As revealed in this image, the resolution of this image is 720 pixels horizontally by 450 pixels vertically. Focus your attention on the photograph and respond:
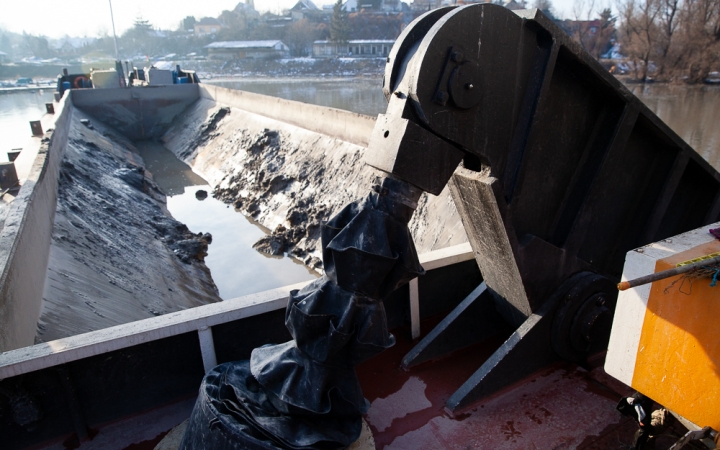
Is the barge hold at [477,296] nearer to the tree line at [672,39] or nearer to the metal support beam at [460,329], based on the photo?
the metal support beam at [460,329]

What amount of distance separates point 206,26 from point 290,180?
104419 millimetres

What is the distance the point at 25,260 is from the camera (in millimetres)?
4191

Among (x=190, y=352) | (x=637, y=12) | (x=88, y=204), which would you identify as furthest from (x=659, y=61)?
(x=190, y=352)

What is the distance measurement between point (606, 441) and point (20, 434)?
3.18 m

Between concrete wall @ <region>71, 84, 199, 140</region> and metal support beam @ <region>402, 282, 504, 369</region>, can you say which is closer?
metal support beam @ <region>402, 282, 504, 369</region>

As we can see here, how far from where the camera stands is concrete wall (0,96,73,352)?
3256 mm

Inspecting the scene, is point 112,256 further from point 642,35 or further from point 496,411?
point 642,35

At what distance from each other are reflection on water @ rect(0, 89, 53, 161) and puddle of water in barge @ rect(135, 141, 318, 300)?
260 inches

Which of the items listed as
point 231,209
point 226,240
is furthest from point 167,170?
point 226,240

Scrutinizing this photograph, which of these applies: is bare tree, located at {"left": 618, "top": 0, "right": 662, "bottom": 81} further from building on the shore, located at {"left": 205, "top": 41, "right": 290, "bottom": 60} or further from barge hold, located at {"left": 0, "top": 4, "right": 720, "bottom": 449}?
building on the shore, located at {"left": 205, "top": 41, "right": 290, "bottom": 60}

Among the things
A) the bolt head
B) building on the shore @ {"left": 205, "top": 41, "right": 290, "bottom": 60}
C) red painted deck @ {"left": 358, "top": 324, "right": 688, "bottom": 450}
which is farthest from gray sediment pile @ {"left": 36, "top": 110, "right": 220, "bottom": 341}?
building on the shore @ {"left": 205, "top": 41, "right": 290, "bottom": 60}

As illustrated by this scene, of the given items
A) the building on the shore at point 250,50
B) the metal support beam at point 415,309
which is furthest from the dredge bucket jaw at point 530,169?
the building on the shore at point 250,50

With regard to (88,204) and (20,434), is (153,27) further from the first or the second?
(20,434)

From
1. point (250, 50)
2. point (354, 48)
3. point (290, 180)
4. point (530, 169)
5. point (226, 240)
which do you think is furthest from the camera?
point (250, 50)
